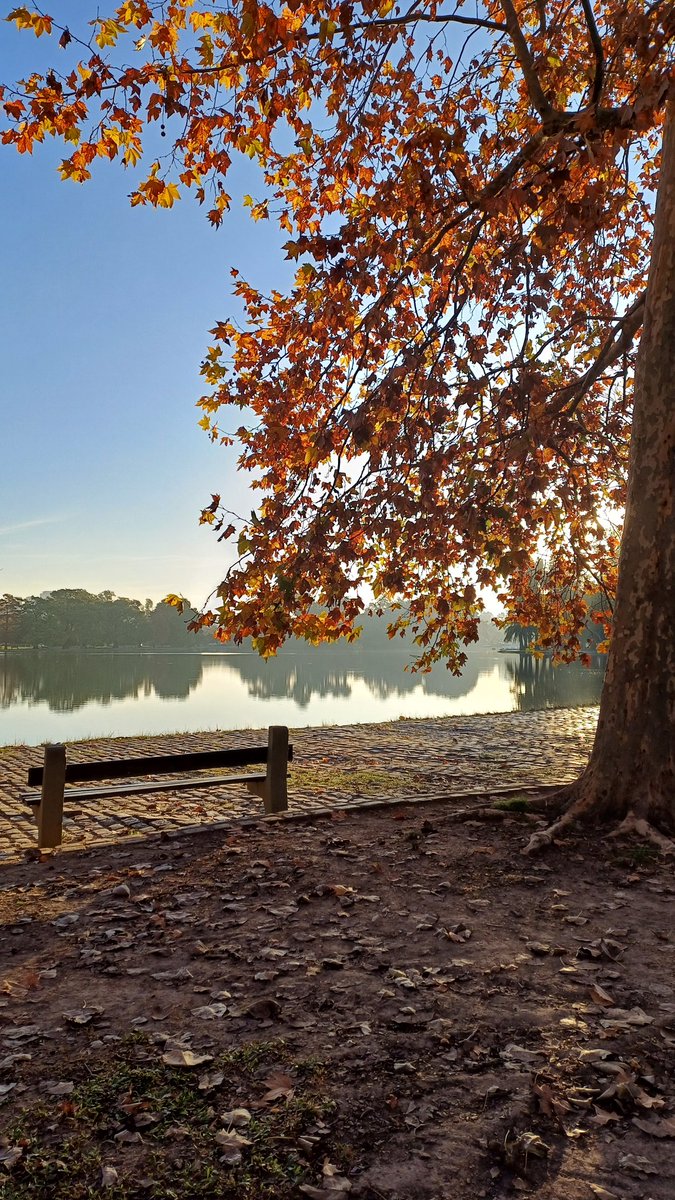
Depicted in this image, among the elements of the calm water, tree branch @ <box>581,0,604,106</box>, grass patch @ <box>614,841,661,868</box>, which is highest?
tree branch @ <box>581,0,604,106</box>

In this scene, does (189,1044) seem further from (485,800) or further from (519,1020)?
(485,800)

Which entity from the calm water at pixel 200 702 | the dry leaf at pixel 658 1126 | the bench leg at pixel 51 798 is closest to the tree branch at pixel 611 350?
the bench leg at pixel 51 798

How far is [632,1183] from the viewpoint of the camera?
2.83m

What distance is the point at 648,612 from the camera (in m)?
7.55

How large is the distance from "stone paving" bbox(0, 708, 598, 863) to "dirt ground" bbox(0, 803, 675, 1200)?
2040mm

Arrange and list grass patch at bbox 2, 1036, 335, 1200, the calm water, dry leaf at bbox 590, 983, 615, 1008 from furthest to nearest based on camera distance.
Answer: the calm water < dry leaf at bbox 590, 983, 615, 1008 < grass patch at bbox 2, 1036, 335, 1200

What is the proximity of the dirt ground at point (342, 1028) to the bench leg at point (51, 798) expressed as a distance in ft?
2.08

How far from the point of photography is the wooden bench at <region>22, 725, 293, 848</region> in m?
7.64

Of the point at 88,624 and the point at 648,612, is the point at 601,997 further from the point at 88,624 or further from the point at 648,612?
the point at 88,624

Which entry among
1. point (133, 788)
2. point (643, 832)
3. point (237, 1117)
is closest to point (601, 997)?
point (237, 1117)

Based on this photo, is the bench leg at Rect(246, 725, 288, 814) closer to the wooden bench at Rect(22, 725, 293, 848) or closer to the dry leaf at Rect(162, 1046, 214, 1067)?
the wooden bench at Rect(22, 725, 293, 848)

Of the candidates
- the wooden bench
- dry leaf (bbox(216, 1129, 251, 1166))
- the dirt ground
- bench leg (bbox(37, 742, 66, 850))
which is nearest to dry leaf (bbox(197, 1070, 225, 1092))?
the dirt ground

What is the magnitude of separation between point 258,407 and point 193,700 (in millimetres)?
38443

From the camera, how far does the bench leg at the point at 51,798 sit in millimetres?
7613
